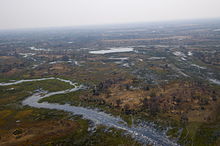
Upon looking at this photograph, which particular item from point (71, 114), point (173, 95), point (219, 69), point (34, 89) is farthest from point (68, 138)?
point (219, 69)

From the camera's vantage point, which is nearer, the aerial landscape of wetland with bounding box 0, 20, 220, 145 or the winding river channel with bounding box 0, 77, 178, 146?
the winding river channel with bounding box 0, 77, 178, 146

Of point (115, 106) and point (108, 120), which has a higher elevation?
point (115, 106)

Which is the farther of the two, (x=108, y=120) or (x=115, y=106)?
(x=115, y=106)

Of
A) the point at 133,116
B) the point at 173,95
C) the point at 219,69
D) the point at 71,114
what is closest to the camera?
A: the point at 133,116

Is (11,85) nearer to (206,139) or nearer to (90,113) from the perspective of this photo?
(90,113)

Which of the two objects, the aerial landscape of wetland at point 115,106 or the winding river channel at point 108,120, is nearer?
the winding river channel at point 108,120

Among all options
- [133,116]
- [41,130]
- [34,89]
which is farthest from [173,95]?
[34,89]

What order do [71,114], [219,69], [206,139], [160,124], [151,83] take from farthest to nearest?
[219,69], [151,83], [71,114], [160,124], [206,139]

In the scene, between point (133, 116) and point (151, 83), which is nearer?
point (133, 116)

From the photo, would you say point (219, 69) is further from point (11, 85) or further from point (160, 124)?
point (11, 85)
